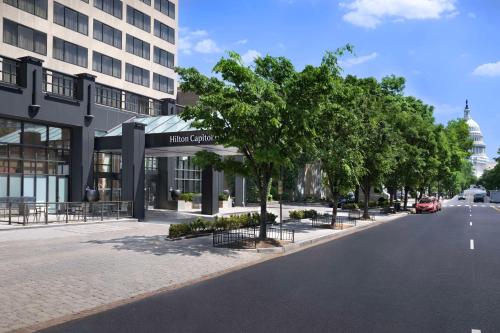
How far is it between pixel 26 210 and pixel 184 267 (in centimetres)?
1246

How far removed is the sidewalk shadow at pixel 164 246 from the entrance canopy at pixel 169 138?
27.6ft

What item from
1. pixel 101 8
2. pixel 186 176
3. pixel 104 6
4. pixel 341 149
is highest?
pixel 104 6

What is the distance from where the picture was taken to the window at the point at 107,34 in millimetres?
46031

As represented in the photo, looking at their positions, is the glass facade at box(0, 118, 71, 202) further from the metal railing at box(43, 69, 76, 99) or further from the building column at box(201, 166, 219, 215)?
the building column at box(201, 166, 219, 215)

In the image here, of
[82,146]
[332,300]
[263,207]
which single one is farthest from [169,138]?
[332,300]

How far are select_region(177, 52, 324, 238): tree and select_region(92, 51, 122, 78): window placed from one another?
1266 inches

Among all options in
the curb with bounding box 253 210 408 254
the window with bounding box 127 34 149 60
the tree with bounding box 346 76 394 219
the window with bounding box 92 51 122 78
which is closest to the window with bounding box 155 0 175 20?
the window with bounding box 127 34 149 60

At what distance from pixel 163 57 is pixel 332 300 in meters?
50.7

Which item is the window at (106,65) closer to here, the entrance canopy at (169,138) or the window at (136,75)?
the window at (136,75)

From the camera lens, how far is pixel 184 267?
12.6 metres

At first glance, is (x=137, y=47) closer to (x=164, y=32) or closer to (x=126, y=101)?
(x=164, y=32)

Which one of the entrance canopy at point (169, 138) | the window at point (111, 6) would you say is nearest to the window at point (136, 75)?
the window at point (111, 6)

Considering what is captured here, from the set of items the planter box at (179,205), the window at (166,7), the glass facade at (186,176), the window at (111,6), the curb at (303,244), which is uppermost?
the window at (166,7)

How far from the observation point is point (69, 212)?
23625 millimetres
